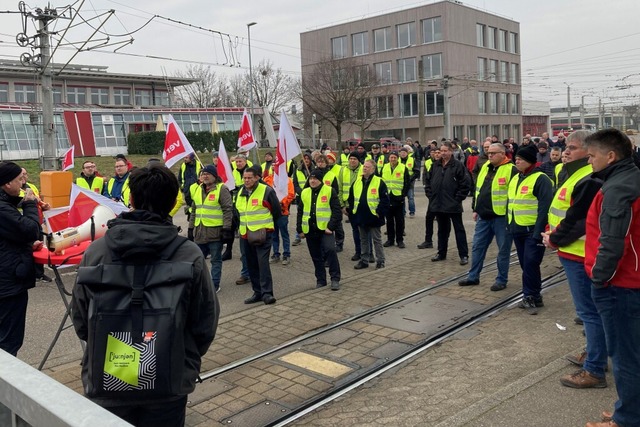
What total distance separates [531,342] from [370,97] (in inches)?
1974

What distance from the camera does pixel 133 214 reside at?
9.35ft

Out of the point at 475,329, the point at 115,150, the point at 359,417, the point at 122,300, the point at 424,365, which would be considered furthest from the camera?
the point at 115,150

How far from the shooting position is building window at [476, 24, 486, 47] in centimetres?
6200

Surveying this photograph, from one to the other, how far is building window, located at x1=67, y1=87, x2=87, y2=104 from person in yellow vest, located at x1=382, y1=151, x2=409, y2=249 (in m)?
48.9

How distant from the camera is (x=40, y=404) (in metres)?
1.58

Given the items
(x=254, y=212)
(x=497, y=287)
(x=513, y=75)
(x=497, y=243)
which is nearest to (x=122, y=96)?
(x=513, y=75)

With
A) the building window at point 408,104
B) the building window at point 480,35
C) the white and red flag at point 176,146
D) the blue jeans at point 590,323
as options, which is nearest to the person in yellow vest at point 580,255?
the blue jeans at point 590,323

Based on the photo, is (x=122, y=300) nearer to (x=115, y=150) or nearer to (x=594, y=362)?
(x=594, y=362)

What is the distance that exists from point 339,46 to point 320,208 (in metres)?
59.6

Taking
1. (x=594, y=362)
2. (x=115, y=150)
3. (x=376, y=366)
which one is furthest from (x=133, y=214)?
(x=115, y=150)

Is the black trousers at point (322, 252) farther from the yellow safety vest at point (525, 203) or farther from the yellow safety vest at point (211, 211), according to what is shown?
the yellow safety vest at point (525, 203)

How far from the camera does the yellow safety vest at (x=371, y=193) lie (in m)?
10.0

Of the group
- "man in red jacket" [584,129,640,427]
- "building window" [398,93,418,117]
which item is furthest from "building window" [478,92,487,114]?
"man in red jacket" [584,129,640,427]

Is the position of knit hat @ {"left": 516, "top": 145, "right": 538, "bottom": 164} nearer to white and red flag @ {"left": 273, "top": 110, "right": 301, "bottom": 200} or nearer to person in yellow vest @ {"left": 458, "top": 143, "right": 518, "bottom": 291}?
person in yellow vest @ {"left": 458, "top": 143, "right": 518, "bottom": 291}
